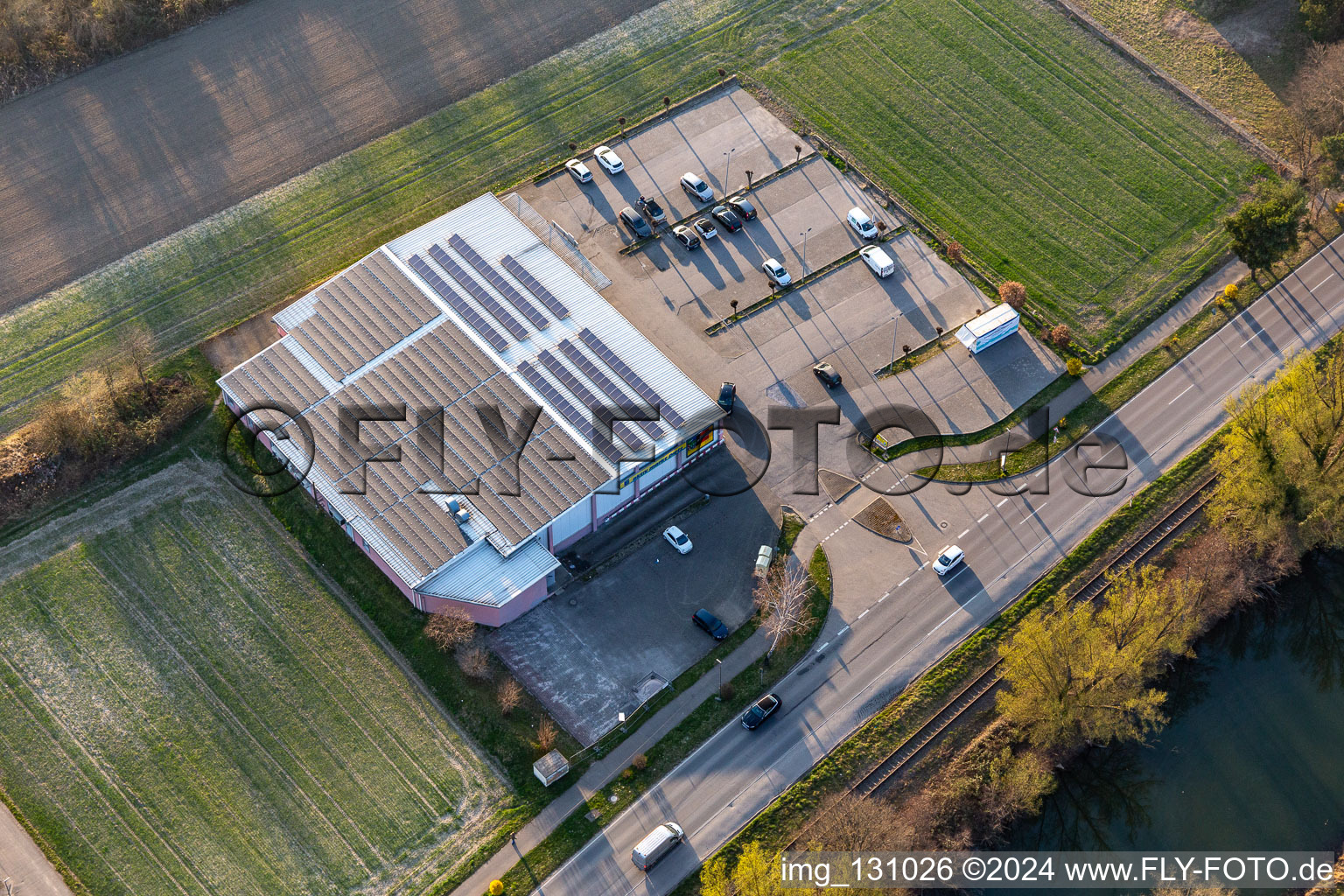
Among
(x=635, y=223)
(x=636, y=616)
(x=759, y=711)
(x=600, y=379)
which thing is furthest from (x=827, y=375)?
(x=759, y=711)

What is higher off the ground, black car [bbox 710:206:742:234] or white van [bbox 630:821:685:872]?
black car [bbox 710:206:742:234]

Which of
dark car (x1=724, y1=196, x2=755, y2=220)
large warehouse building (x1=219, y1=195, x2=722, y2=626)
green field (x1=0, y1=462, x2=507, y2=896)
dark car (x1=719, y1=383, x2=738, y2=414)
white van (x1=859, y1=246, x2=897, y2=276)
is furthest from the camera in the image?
dark car (x1=724, y1=196, x2=755, y2=220)

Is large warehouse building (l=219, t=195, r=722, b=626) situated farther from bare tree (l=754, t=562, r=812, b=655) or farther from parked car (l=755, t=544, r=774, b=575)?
bare tree (l=754, t=562, r=812, b=655)

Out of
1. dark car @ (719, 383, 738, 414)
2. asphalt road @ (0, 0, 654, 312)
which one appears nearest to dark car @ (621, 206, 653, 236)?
dark car @ (719, 383, 738, 414)

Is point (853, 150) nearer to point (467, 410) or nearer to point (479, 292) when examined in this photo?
point (479, 292)

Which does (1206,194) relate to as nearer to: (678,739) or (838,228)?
(838,228)

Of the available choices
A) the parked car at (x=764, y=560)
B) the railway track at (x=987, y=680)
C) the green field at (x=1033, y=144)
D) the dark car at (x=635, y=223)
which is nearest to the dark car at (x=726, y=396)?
the parked car at (x=764, y=560)

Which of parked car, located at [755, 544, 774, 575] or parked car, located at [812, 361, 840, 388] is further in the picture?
parked car, located at [812, 361, 840, 388]
